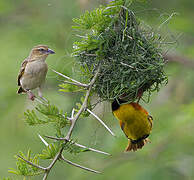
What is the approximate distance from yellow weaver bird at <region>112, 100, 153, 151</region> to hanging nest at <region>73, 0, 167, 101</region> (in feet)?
0.78

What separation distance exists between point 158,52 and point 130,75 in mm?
306

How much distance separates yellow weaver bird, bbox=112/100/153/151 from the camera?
3.72m

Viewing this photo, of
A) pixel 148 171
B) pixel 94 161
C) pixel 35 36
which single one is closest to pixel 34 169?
pixel 148 171

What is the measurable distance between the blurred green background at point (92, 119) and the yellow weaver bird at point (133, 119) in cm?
188

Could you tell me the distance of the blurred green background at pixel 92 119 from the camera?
6469 mm

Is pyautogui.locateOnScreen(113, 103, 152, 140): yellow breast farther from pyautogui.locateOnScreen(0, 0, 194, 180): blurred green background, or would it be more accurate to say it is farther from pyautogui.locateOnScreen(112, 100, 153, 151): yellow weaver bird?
pyautogui.locateOnScreen(0, 0, 194, 180): blurred green background

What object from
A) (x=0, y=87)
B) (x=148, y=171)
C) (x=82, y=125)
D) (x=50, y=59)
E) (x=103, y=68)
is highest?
(x=50, y=59)

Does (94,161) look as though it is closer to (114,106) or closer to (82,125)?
(82,125)

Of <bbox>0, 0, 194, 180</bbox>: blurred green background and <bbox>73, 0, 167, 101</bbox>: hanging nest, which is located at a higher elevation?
<bbox>0, 0, 194, 180</bbox>: blurred green background

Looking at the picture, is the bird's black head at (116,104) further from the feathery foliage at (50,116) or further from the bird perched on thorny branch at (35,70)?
the bird perched on thorny branch at (35,70)

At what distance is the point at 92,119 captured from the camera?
19.6 ft

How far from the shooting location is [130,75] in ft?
11.1

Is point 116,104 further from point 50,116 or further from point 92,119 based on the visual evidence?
point 92,119

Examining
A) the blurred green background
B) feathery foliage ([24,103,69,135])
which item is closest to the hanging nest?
feathery foliage ([24,103,69,135])
